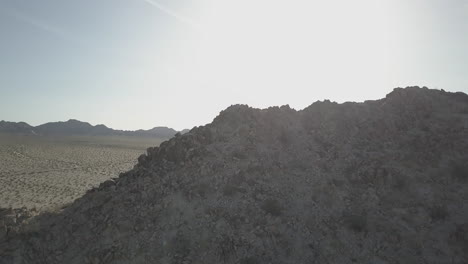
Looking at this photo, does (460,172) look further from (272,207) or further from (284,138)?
(272,207)

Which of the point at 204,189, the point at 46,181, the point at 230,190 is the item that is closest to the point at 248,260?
the point at 230,190

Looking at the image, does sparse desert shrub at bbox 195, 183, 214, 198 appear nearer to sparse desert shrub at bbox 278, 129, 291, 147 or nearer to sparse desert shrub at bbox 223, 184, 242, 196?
sparse desert shrub at bbox 223, 184, 242, 196

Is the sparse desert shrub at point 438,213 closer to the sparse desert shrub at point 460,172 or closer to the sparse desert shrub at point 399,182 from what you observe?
the sparse desert shrub at point 399,182

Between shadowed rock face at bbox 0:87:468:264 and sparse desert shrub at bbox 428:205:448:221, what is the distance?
0.12 ft

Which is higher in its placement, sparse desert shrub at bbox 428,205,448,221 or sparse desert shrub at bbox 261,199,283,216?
sparse desert shrub at bbox 261,199,283,216

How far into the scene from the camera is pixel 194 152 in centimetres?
1645

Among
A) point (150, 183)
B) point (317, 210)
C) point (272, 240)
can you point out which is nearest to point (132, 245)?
point (150, 183)

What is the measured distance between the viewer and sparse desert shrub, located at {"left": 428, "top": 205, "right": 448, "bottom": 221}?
13.8m

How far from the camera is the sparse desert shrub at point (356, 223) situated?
1325 centimetres

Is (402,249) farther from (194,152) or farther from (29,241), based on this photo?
(29,241)

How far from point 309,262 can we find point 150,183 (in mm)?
6723

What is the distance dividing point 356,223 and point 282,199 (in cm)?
278

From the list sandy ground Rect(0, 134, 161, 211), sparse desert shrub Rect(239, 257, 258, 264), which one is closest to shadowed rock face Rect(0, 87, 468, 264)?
sparse desert shrub Rect(239, 257, 258, 264)

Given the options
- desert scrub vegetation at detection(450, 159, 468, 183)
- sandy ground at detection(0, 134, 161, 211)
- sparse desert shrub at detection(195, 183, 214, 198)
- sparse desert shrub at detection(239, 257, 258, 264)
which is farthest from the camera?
sandy ground at detection(0, 134, 161, 211)
